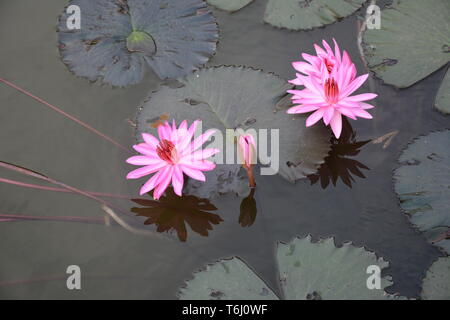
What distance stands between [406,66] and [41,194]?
1.64 metres

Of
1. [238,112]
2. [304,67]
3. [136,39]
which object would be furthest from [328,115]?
[136,39]

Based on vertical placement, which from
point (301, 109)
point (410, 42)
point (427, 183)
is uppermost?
point (410, 42)

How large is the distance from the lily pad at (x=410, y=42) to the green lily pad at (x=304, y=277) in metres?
0.83

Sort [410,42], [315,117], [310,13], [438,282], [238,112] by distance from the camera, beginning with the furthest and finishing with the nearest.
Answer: [310,13], [410,42], [238,112], [315,117], [438,282]

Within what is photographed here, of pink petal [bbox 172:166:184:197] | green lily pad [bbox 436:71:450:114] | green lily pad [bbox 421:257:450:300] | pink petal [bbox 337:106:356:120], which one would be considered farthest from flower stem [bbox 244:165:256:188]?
green lily pad [bbox 436:71:450:114]

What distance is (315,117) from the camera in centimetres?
202

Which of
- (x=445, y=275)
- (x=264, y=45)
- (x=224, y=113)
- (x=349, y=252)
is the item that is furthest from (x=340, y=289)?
(x=264, y=45)

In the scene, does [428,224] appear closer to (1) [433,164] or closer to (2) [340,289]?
(1) [433,164]

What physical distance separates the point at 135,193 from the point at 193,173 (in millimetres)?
358

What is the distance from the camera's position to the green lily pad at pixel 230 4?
2.53 meters

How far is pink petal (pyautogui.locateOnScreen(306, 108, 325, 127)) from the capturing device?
6.62 ft

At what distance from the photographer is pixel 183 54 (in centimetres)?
239

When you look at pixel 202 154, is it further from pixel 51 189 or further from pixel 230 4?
pixel 230 4

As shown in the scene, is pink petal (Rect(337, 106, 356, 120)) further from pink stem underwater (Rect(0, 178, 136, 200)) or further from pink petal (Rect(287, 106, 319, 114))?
pink stem underwater (Rect(0, 178, 136, 200))
